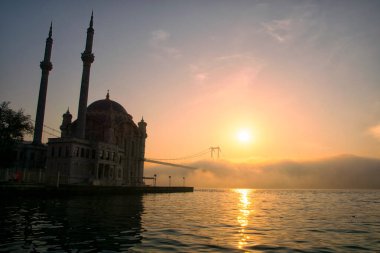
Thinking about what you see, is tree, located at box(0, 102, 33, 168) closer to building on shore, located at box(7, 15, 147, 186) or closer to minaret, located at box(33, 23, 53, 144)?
building on shore, located at box(7, 15, 147, 186)

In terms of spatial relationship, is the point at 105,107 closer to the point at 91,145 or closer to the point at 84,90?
the point at 91,145

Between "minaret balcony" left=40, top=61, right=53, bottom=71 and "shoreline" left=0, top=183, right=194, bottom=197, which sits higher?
"minaret balcony" left=40, top=61, right=53, bottom=71

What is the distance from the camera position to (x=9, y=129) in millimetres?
48125

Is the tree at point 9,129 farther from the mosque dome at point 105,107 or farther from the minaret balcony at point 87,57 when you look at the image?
the mosque dome at point 105,107

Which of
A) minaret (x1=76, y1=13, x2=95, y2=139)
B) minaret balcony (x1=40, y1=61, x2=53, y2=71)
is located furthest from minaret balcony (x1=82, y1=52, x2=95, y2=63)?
minaret balcony (x1=40, y1=61, x2=53, y2=71)

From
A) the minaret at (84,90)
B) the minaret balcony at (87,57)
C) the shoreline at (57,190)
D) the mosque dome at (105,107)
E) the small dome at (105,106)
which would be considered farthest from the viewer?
the small dome at (105,106)

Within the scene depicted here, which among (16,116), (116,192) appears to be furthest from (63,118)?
(16,116)

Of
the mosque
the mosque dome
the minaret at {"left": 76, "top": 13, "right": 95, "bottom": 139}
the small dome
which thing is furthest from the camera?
the small dome

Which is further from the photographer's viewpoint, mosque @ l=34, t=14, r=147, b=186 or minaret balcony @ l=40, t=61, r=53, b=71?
minaret balcony @ l=40, t=61, r=53, b=71

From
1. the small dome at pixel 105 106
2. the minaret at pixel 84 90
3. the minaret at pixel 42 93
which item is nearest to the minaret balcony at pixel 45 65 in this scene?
the minaret at pixel 42 93

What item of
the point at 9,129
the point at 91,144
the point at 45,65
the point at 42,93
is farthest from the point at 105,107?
the point at 9,129

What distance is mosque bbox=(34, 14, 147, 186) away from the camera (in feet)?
217

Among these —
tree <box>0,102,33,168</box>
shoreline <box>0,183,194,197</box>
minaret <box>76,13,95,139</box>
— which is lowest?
shoreline <box>0,183,194,197</box>

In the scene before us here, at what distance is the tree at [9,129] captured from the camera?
155 feet
